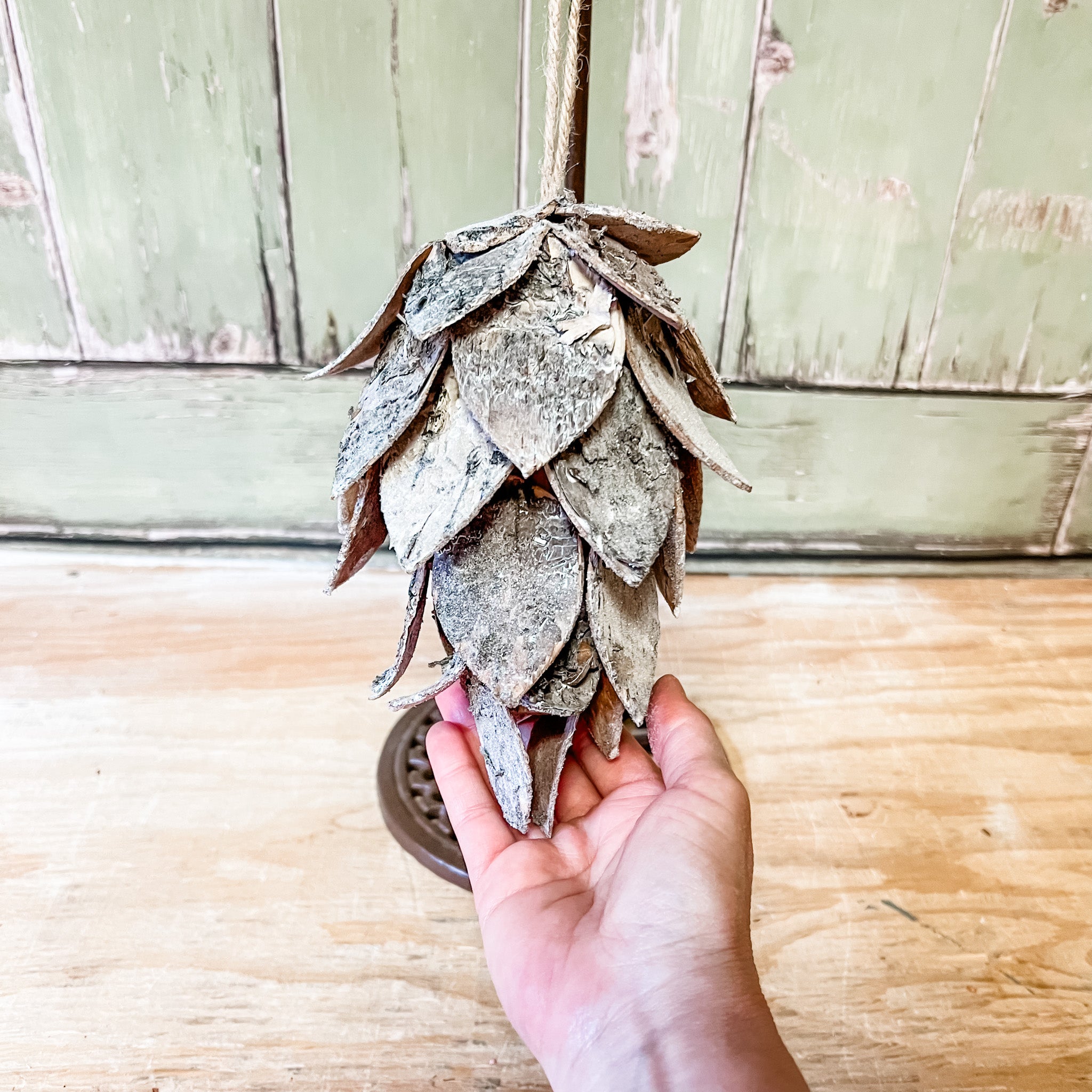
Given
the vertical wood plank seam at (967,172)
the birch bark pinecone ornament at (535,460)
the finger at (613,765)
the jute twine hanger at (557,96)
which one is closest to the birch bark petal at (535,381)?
the birch bark pinecone ornament at (535,460)

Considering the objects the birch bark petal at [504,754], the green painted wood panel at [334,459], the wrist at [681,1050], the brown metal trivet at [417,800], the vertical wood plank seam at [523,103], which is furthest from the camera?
the green painted wood panel at [334,459]

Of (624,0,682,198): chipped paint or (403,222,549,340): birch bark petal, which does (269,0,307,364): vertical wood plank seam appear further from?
(403,222,549,340): birch bark petal

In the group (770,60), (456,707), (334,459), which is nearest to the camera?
(456,707)

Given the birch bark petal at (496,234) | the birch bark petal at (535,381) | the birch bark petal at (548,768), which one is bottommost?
the birch bark petal at (548,768)

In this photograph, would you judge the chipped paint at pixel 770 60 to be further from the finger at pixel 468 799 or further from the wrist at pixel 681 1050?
the wrist at pixel 681 1050

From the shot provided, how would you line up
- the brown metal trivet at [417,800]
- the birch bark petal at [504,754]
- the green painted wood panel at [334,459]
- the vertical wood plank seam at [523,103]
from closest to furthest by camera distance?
1. the birch bark petal at [504,754]
2. the brown metal trivet at [417,800]
3. the vertical wood plank seam at [523,103]
4. the green painted wood panel at [334,459]

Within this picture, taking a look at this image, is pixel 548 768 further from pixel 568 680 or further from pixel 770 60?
pixel 770 60

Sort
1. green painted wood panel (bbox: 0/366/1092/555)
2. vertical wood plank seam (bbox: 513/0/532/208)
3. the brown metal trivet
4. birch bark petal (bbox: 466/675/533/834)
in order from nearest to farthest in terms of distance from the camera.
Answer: birch bark petal (bbox: 466/675/533/834), the brown metal trivet, vertical wood plank seam (bbox: 513/0/532/208), green painted wood panel (bbox: 0/366/1092/555)

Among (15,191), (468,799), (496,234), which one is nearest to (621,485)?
(496,234)

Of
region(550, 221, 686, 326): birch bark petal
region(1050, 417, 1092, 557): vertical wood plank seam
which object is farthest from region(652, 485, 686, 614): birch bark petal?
region(1050, 417, 1092, 557): vertical wood plank seam
